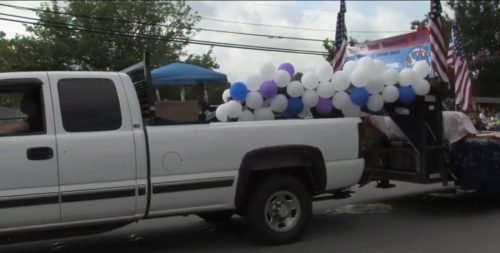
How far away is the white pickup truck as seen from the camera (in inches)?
214

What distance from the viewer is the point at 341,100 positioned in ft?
24.6

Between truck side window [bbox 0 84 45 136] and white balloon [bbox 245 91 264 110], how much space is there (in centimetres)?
269

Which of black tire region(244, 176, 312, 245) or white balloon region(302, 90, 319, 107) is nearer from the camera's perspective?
black tire region(244, 176, 312, 245)

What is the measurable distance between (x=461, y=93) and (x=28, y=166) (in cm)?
1020

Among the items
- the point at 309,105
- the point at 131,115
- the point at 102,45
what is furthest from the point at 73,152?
the point at 102,45

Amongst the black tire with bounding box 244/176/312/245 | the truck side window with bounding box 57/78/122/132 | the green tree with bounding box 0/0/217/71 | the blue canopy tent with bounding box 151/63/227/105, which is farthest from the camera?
the green tree with bounding box 0/0/217/71

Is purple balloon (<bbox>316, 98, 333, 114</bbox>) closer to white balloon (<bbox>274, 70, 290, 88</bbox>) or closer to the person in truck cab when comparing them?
white balloon (<bbox>274, 70, 290, 88</bbox>)

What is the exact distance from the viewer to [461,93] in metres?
13.0

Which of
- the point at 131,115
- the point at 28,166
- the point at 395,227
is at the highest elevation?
the point at 131,115

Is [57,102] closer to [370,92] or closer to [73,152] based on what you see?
[73,152]

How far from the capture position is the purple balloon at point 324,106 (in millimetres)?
7594

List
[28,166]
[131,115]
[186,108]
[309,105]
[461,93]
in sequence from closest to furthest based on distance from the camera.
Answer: [28,166], [131,115], [186,108], [309,105], [461,93]

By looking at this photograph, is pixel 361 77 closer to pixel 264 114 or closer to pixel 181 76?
pixel 264 114

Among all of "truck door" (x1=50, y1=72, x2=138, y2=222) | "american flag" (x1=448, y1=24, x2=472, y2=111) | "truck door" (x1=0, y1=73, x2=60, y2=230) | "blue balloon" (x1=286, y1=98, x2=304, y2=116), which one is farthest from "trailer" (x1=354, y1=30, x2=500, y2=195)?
"truck door" (x1=0, y1=73, x2=60, y2=230)
